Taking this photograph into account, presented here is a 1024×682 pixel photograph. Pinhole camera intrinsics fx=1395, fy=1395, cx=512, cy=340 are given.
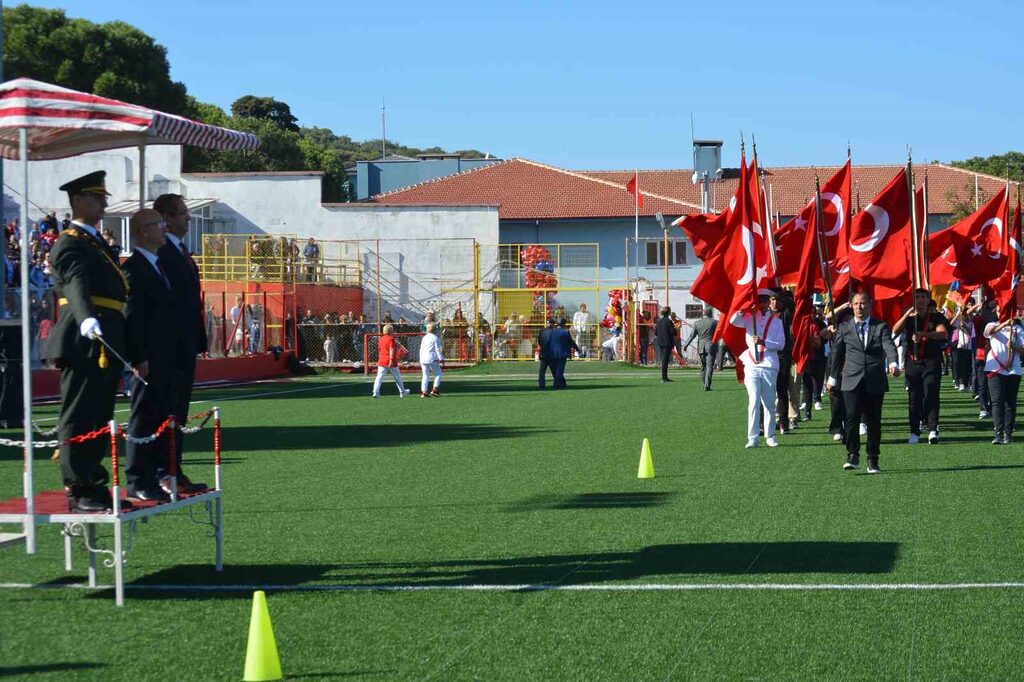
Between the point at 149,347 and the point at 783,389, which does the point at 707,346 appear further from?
the point at 149,347

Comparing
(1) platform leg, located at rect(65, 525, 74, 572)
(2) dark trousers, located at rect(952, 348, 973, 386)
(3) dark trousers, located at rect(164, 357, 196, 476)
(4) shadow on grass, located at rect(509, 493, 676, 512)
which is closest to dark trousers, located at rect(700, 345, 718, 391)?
(2) dark trousers, located at rect(952, 348, 973, 386)

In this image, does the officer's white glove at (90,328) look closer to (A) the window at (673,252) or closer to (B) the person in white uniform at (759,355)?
(B) the person in white uniform at (759,355)

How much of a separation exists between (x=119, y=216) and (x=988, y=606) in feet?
151

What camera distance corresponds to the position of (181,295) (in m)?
9.54

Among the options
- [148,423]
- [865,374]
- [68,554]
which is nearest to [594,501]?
[865,374]

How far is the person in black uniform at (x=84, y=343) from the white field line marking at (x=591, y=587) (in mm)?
764

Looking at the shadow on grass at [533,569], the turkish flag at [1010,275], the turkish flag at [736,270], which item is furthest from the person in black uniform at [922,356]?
the shadow on grass at [533,569]

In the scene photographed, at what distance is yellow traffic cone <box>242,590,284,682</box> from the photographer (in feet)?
20.5

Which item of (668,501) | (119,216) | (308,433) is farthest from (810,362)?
(119,216)

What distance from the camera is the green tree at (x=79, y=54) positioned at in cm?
6450

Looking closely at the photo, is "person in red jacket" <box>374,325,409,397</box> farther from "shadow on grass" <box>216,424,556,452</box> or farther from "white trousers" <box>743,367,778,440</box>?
"white trousers" <box>743,367,778,440</box>

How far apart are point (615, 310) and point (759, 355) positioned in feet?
103

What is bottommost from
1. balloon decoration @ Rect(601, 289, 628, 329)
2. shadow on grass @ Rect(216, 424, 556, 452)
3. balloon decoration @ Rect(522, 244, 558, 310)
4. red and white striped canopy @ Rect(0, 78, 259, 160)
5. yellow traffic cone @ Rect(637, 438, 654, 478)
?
shadow on grass @ Rect(216, 424, 556, 452)

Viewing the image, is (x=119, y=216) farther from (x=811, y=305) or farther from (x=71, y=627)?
(x=71, y=627)
